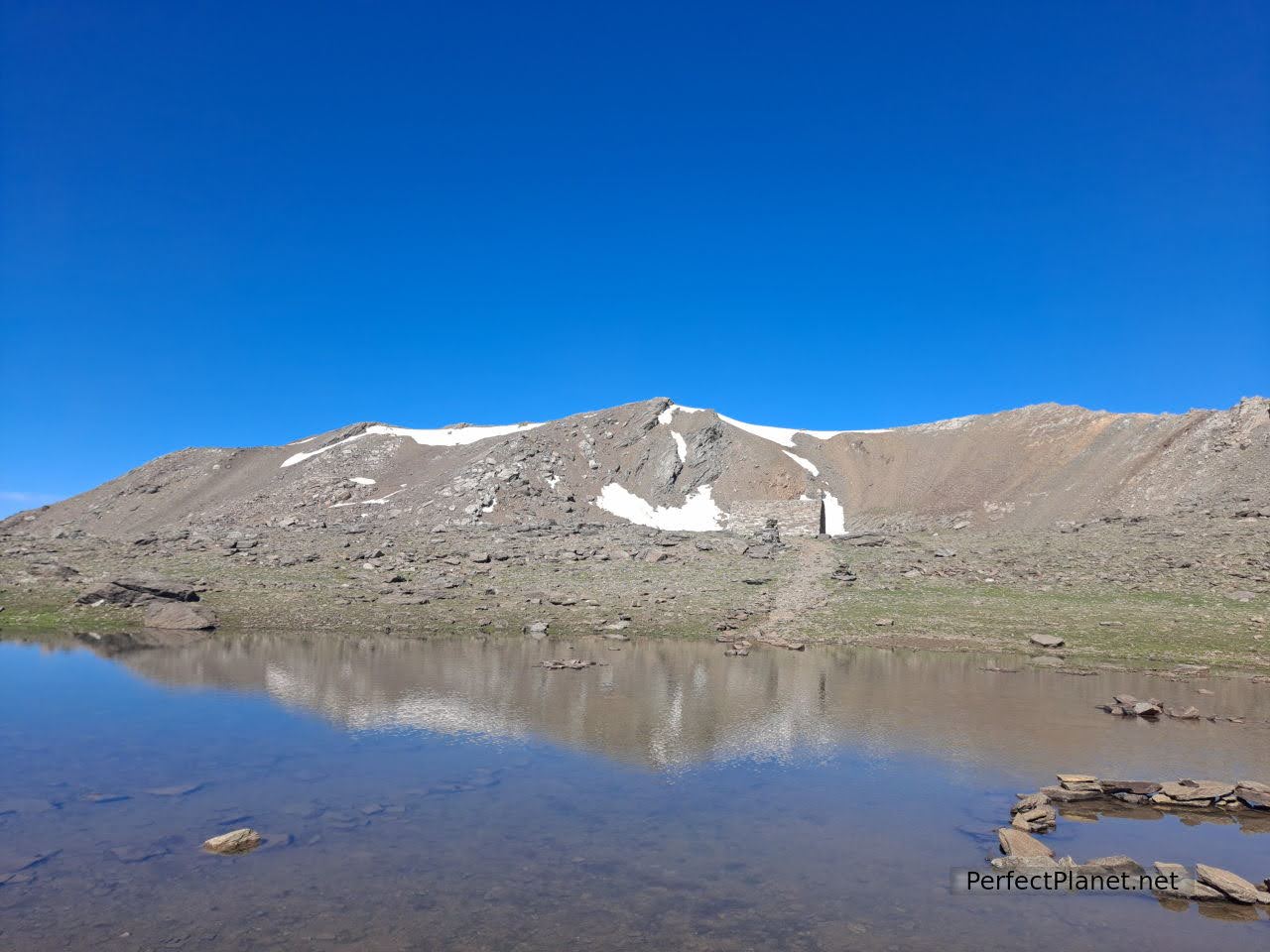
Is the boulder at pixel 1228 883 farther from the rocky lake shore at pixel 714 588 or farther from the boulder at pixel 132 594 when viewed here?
the boulder at pixel 132 594

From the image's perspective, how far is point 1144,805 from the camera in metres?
14.0

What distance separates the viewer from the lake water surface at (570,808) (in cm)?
943

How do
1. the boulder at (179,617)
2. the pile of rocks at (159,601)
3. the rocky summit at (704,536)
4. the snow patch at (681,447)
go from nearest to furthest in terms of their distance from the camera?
the boulder at (179,617), the pile of rocks at (159,601), the rocky summit at (704,536), the snow patch at (681,447)

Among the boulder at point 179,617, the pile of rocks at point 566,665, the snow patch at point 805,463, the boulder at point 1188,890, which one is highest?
the snow patch at point 805,463

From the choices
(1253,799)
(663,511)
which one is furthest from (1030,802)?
(663,511)

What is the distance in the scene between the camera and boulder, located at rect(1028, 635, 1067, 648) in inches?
1198

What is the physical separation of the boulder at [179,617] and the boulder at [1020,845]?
30753mm

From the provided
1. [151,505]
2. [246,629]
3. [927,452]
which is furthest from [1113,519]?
[151,505]

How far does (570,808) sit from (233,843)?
5025mm

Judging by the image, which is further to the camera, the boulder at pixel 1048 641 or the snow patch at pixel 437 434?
the snow patch at pixel 437 434

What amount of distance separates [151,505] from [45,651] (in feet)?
220

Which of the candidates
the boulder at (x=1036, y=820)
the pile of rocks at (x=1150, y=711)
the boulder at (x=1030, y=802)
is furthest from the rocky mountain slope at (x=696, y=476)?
the boulder at (x=1036, y=820)

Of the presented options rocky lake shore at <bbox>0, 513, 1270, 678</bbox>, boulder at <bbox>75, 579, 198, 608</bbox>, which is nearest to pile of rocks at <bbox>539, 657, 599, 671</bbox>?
rocky lake shore at <bbox>0, 513, 1270, 678</bbox>

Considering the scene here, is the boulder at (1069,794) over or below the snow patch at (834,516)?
below
